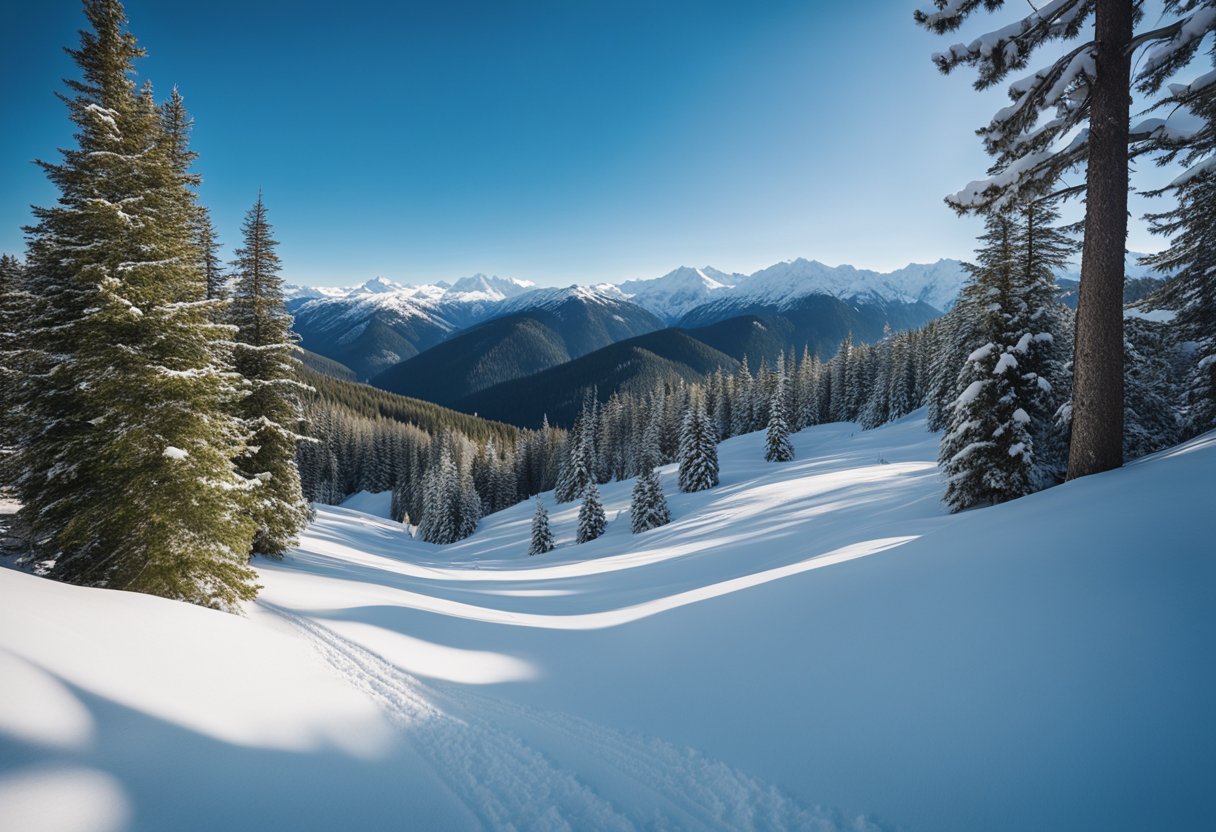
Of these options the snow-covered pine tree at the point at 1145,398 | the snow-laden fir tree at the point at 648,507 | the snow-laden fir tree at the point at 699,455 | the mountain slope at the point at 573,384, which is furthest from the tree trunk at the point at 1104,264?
the mountain slope at the point at 573,384

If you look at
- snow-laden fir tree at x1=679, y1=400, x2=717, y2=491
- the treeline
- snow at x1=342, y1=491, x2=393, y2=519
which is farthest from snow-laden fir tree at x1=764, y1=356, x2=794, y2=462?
snow at x1=342, y1=491, x2=393, y2=519

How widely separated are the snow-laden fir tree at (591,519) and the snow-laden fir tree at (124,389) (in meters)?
23.1

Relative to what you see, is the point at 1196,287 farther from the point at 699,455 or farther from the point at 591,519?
the point at 591,519

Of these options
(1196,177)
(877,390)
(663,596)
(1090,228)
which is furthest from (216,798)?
(877,390)

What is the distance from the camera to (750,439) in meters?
48.7

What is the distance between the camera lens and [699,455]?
3488 cm

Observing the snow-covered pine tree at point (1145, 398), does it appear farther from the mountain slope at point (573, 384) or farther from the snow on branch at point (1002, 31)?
the mountain slope at point (573, 384)

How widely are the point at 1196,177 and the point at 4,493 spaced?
20621mm

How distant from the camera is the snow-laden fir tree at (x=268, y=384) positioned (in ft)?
46.5

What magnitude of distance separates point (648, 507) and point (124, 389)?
23646 mm

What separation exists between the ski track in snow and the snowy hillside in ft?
0.08

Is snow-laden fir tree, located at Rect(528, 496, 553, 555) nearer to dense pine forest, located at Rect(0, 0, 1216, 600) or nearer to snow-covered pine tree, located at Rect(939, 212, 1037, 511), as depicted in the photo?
dense pine forest, located at Rect(0, 0, 1216, 600)

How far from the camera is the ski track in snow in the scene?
342 cm

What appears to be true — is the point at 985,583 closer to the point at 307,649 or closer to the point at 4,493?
the point at 307,649
